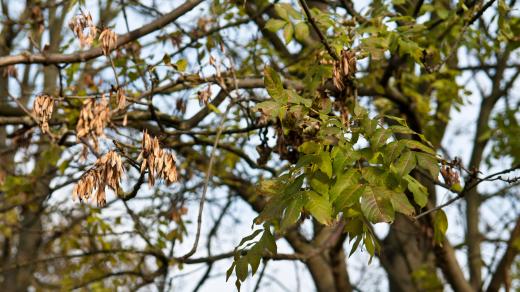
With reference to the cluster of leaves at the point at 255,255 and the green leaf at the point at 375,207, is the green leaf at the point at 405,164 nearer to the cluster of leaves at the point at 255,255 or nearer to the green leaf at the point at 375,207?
the green leaf at the point at 375,207

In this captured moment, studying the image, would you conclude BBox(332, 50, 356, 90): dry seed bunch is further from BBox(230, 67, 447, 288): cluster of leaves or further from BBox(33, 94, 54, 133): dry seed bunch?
BBox(33, 94, 54, 133): dry seed bunch

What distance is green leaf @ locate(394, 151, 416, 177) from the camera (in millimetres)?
2777

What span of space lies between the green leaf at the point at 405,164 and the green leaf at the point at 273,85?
65 cm

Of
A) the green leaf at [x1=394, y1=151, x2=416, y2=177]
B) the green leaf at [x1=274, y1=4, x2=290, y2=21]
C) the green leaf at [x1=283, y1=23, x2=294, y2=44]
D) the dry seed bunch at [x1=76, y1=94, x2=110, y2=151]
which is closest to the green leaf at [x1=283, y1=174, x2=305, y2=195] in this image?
the green leaf at [x1=394, y1=151, x2=416, y2=177]

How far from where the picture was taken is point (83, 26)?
12.8 ft

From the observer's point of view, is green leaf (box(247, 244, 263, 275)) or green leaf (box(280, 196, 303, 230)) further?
green leaf (box(247, 244, 263, 275))

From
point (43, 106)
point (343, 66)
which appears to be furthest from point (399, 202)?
point (43, 106)

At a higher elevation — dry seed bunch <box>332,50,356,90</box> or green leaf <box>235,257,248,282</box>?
dry seed bunch <box>332,50,356,90</box>

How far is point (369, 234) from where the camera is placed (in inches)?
119

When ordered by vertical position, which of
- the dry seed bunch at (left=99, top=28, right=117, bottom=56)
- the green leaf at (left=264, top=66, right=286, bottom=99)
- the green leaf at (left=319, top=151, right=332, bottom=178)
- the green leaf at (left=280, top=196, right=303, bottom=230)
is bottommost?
the green leaf at (left=280, top=196, right=303, bottom=230)

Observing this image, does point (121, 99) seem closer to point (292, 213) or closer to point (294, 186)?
point (294, 186)

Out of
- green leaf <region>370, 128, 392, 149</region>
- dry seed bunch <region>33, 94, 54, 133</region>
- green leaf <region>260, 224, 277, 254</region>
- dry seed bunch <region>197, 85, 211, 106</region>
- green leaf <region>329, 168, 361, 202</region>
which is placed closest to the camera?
green leaf <region>329, 168, 361, 202</region>

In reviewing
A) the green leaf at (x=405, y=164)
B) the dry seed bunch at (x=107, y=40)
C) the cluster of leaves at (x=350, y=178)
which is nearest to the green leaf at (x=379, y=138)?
the cluster of leaves at (x=350, y=178)

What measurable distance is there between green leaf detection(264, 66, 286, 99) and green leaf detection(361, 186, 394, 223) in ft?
2.27
